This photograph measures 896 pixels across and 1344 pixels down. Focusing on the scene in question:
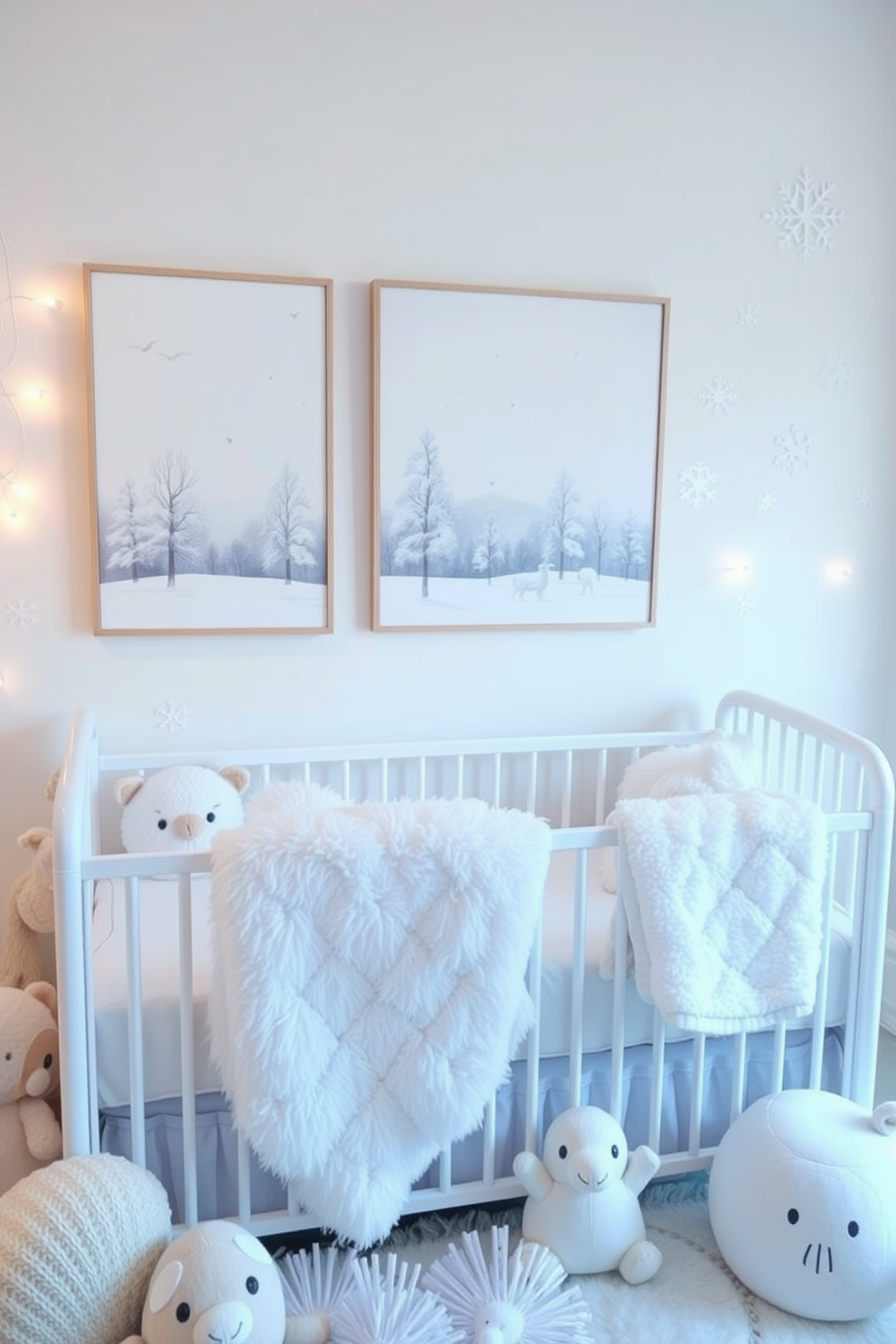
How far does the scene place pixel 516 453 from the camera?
7.18 feet

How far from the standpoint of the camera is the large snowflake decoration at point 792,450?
7.72 feet

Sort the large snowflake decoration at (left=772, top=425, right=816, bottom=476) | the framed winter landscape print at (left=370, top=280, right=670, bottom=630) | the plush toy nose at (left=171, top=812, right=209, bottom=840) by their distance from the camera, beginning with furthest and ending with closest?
the large snowflake decoration at (left=772, top=425, right=816, bottom=476), the framed winter landscape print at (left=370, top=280, right=670, bottom=630), the plush toy nose at (left=171, top=812, right=209, bottom=840)

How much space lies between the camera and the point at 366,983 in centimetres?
146

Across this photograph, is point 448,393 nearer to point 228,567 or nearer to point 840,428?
point 228,567

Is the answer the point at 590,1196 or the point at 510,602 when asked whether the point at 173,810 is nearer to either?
the point at 510,602

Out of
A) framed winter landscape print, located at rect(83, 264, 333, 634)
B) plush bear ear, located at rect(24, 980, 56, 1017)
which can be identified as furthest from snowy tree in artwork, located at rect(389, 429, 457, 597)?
plush bear ear, located at rect(24, 980, 56, 1017)

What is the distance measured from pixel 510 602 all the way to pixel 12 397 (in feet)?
3.51

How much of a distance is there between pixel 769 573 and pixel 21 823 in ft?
5.63

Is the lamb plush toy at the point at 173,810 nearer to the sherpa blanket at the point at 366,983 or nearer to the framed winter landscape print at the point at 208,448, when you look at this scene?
the framed winter landscape print at the point at 208,448

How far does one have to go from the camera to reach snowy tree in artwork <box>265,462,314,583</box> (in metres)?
2.08

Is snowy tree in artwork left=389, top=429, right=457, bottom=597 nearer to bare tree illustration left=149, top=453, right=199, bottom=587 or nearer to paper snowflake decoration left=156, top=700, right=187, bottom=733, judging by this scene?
bare tree illustration left=149, top=453, right=199, bottom=587

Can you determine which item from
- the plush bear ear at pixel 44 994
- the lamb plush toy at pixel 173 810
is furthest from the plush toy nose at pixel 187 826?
the plush bear ear at pixel 44 994

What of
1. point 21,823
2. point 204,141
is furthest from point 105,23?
point 21,823

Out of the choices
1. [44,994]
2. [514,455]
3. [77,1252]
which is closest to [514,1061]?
[77,1252]
